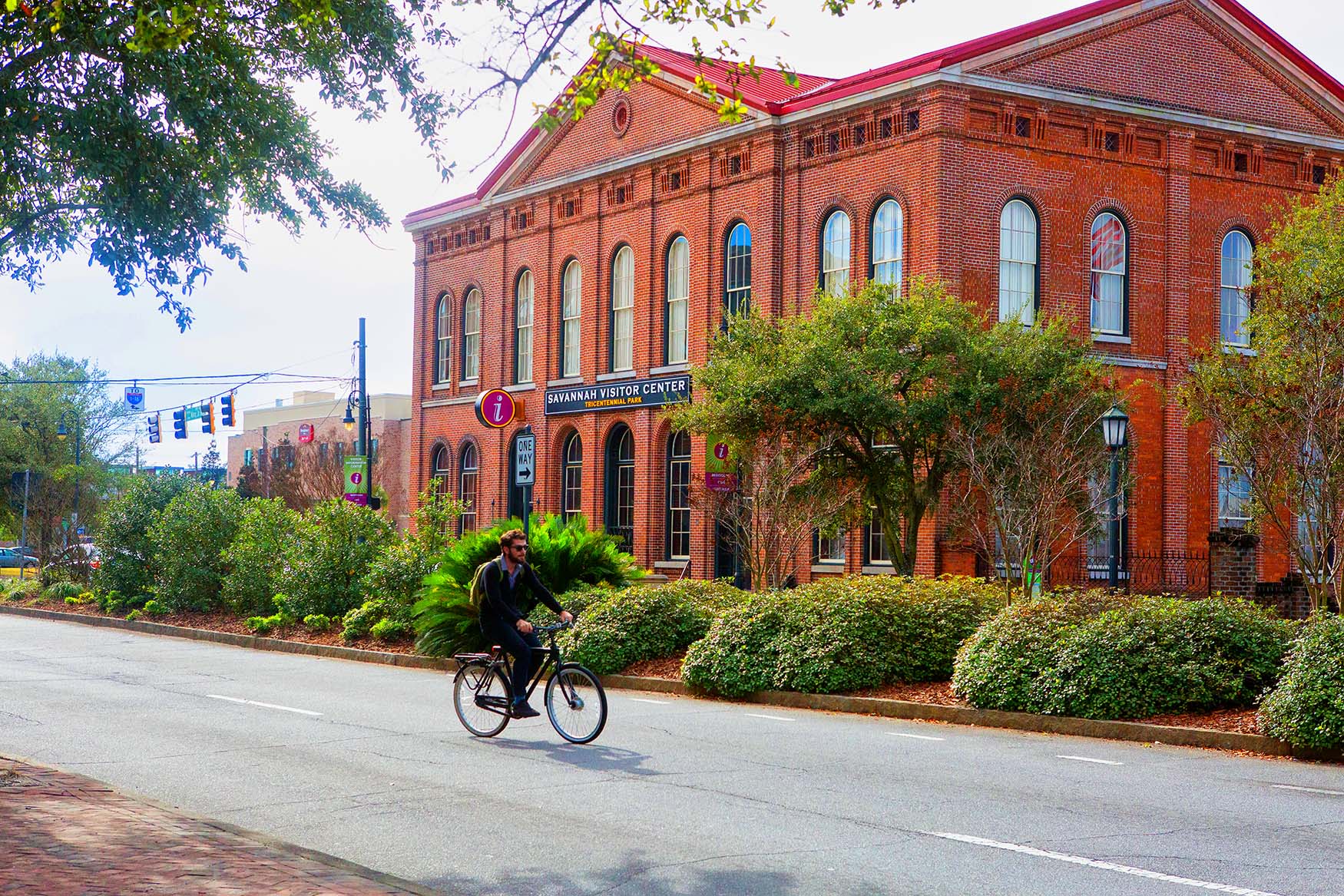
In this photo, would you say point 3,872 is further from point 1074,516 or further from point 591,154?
point 591,154

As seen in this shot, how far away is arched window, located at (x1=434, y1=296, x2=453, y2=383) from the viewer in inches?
1719

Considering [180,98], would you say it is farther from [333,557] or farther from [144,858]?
[333,557]

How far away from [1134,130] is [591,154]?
44.5 feet

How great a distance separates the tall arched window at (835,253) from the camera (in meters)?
31.0

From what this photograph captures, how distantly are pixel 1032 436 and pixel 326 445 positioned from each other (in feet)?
149

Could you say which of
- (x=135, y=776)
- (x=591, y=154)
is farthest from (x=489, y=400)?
(x=135, y=776)

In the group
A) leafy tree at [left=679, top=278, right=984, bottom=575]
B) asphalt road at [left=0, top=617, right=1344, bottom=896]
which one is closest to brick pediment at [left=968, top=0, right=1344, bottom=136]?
leafy tree at [left=679, top=278, right=984, bottom=575]

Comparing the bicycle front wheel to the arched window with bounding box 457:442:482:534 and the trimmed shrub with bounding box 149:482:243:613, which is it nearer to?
the trimmed shrub with bounding box 149:482:243:613

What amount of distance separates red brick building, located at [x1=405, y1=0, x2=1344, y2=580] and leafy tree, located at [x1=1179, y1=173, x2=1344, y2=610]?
14.0 feet

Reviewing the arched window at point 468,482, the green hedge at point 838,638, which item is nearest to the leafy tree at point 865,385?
the green hedge at point 838,638

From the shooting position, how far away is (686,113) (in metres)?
34.9

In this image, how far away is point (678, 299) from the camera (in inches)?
1398

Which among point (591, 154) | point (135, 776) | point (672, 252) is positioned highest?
point (591, 154)

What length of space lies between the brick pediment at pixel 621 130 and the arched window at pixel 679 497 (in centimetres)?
707
